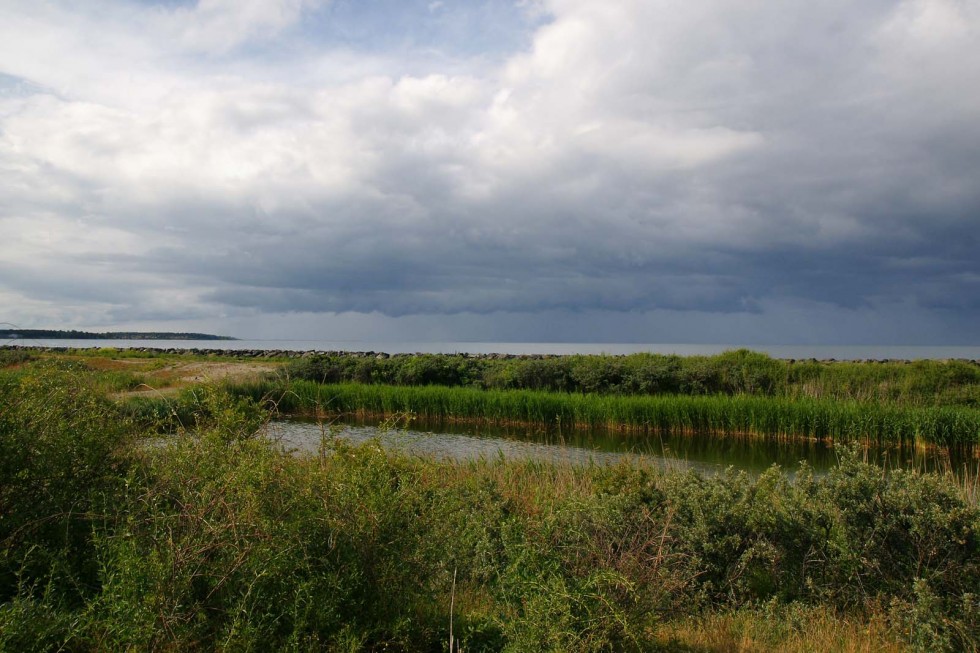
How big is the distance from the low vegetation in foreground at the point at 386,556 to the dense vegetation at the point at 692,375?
1573 cm

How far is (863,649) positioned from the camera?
4.04 m

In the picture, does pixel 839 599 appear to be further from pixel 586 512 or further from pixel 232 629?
pixel 232 629

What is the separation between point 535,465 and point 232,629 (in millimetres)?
9132

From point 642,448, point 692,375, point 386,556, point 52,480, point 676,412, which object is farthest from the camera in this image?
point 692,375

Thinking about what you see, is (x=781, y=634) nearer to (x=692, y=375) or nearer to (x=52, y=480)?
(x=52, y=480)

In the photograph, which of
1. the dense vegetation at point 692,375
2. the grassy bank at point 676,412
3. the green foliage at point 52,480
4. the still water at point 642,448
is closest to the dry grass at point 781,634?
the green foliage at point 52,480

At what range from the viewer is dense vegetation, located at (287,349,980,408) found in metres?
22.2

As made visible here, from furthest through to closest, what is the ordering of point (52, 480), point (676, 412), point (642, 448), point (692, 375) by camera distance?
point (692, 375) < point (676, 412) < point (642, 448) < point (52, 480)

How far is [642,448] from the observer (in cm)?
1816

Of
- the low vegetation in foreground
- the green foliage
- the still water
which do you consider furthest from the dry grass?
the still water

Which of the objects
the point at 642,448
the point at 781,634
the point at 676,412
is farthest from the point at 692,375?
the point at 781,634

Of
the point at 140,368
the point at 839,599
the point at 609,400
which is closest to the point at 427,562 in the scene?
the point at 839,599

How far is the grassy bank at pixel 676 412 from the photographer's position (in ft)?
57.9

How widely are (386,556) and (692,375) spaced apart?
78.6 feet
